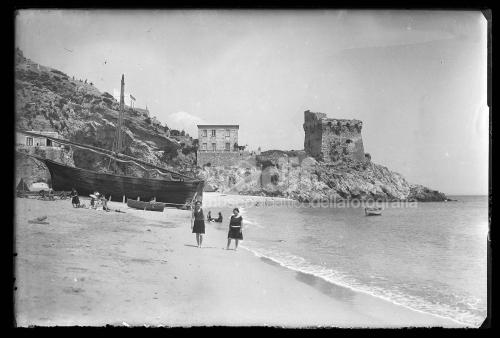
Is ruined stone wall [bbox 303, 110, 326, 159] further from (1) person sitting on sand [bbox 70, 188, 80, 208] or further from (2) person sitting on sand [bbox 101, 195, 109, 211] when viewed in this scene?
(1) person sitting on sand [bbox 70, 188, 80, 208]

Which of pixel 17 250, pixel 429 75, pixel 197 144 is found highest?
pixel 429 75

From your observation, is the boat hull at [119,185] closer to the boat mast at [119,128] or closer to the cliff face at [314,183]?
the boat mast at [119,128]

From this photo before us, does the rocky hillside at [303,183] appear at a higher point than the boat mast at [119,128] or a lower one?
lower

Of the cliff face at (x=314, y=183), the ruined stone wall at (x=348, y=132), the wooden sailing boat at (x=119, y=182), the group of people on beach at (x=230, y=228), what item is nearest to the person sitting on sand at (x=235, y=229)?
the group of people on beach at (x=230, y=228)

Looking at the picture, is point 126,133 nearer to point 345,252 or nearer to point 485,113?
point 345,252

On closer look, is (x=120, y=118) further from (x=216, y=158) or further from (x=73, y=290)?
(x=73, y=290)

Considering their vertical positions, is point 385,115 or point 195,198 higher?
point 385,115
